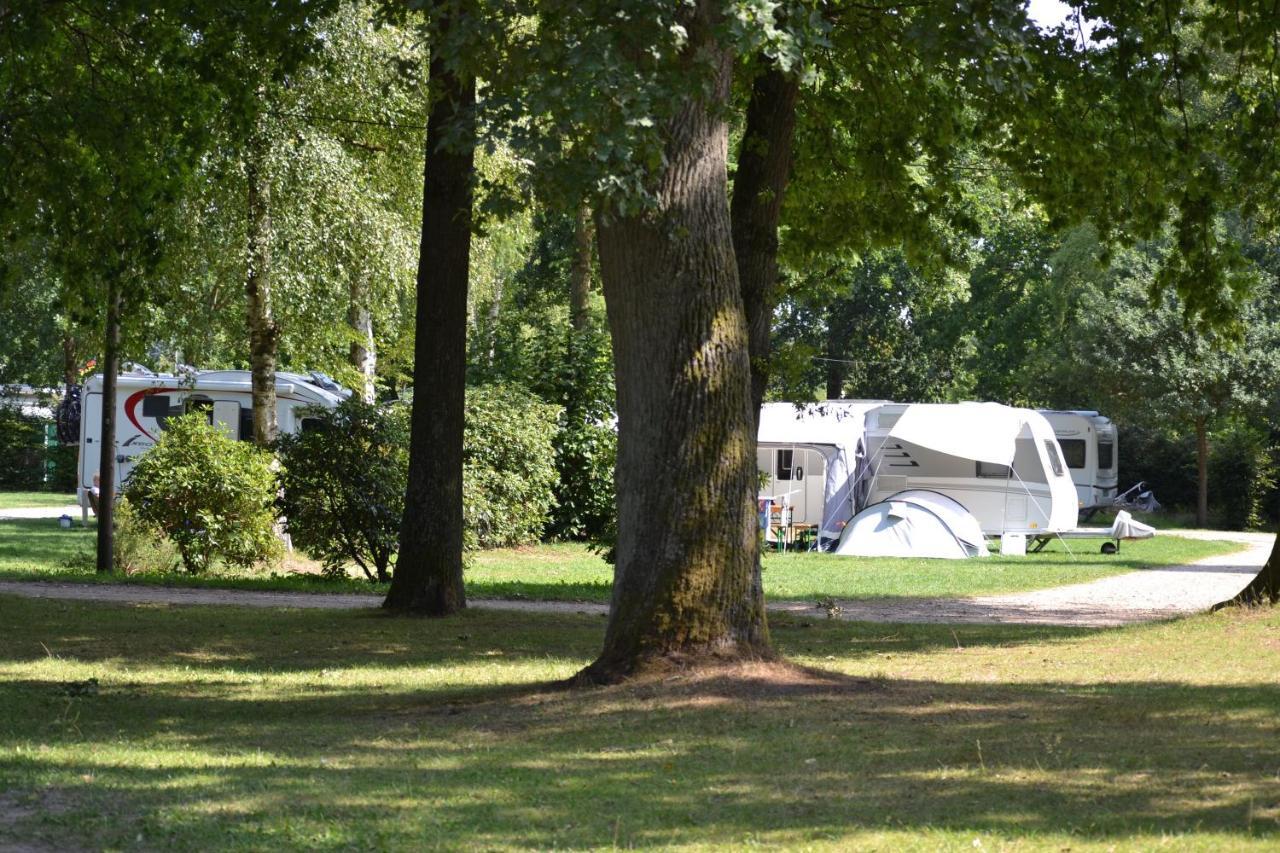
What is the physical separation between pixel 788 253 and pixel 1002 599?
17.2ft

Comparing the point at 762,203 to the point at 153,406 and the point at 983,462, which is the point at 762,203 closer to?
the point at 983,462

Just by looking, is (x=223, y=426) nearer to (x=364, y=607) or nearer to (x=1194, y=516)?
(x=364, y=607)

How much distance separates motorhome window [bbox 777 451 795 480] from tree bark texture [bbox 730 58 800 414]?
1613cm

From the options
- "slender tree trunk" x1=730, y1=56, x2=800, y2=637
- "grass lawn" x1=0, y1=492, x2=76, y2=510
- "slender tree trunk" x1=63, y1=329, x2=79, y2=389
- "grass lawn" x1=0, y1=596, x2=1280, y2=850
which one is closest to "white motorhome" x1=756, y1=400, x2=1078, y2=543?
"slender tree trunk" x1=730, y1=56, x2=800, y2=637

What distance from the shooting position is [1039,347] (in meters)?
50.3

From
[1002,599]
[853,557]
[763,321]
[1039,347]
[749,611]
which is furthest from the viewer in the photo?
[1039,347]

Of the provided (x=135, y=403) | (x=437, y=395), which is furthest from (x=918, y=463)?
(x=437, y=395)

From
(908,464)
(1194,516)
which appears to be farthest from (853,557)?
(1194,516)

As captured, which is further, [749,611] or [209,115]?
[209,115]

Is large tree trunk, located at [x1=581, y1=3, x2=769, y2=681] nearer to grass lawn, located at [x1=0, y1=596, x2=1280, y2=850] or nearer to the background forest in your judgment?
grass lawn, located at [x1=0, y1=596, x2=1280, y2=850]

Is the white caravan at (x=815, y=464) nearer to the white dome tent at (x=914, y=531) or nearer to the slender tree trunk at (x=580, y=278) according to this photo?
the white dome tent at (x=914, y=531)

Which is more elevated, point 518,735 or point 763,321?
point 763,321

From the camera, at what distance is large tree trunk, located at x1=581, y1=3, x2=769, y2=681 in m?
8.05

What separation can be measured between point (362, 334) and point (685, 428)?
16.8 meters
